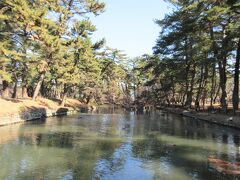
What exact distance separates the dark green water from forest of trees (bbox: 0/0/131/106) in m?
11.1

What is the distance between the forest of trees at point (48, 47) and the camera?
35500 millimetres

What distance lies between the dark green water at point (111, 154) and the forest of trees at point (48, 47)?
1109cm

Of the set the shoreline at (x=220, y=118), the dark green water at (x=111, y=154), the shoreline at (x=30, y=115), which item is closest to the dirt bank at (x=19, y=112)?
the shoreline at (x=30, y=115)

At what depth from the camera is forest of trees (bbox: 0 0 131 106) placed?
35.5 metres

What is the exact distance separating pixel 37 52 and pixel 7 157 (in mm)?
32560

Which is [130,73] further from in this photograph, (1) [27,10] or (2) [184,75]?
(1) [27,10]

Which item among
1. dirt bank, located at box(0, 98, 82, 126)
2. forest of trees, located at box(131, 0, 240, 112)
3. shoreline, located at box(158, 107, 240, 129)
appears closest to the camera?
dirt bank, located at box(0, 98, 82, 126)

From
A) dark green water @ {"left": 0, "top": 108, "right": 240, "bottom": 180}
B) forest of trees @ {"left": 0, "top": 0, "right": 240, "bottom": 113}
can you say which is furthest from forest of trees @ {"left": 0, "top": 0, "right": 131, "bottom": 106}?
dark green water @ {"left": 0, "top": 108, "right": 240, "bottom": 180}

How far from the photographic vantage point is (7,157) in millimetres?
18125

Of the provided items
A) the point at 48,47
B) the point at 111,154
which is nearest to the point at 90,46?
the point at 48,47

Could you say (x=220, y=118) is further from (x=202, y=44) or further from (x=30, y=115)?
(x=30, y=115)

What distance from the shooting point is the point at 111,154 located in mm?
19578

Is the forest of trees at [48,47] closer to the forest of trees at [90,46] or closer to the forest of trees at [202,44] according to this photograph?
the forest of trees at [90,46]

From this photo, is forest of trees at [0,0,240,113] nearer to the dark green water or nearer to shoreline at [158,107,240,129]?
shoreline at [158,107,240,129]
